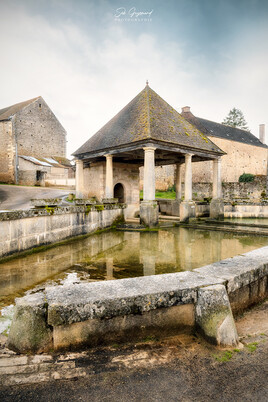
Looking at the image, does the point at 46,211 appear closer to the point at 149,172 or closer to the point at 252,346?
the point at 149,172

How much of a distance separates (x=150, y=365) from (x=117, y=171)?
1262 centimetres

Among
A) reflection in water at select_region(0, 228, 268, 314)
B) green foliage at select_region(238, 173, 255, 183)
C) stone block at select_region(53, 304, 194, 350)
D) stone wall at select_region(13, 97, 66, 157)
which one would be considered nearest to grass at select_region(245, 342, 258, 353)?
stone block at select_region(53, 304, 194, 350)

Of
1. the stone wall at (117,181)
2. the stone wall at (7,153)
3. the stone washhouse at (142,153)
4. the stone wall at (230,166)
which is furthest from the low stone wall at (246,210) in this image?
the stone wall at (7,153)

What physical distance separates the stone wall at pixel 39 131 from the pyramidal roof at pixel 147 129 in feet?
58.3

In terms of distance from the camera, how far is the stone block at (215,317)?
207cm

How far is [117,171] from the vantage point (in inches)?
555

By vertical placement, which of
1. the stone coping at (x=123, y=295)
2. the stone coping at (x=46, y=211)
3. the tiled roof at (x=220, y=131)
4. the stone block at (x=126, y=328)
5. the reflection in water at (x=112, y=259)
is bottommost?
the reflection in water at (x=112, y=259)

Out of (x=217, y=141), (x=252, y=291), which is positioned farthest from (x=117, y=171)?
(x=217, y=141)

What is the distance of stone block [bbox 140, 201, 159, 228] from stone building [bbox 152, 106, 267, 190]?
20855mm

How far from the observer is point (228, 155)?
35281 millimetres

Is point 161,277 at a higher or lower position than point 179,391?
higher

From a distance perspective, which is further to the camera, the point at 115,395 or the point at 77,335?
the point at 77,335

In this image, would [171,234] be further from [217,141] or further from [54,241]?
[217,141]

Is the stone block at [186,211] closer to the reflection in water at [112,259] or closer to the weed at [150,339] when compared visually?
the reflection in water at [112,259]
